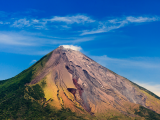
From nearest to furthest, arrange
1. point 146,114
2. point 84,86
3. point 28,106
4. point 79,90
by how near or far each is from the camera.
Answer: point 28,106 → point 146,114 → point 79,90 → point 84,86

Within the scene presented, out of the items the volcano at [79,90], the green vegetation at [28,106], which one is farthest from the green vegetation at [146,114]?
the green vegetation at [28,106]

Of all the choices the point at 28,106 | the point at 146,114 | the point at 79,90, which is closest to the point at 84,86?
the point at 79,90

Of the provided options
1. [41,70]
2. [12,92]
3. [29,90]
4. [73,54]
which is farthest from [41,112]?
[73,54]

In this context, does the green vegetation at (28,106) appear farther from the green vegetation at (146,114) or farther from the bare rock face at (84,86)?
the green vegetation at (146,114)

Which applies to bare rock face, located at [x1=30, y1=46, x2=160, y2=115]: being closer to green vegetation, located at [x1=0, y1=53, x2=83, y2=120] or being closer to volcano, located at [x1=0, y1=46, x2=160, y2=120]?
volcano, located at [x1=0, y1=46, x2=160, y2=120]

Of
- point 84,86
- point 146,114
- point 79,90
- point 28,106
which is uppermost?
point 84,86

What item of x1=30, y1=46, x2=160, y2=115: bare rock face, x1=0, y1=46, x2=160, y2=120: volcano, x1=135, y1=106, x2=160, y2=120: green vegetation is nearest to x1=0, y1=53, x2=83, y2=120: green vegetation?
x1=0, y1=46, x2=160, y2=120: volcano

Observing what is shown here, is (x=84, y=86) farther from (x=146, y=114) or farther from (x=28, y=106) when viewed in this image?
(x=146, y=114)
